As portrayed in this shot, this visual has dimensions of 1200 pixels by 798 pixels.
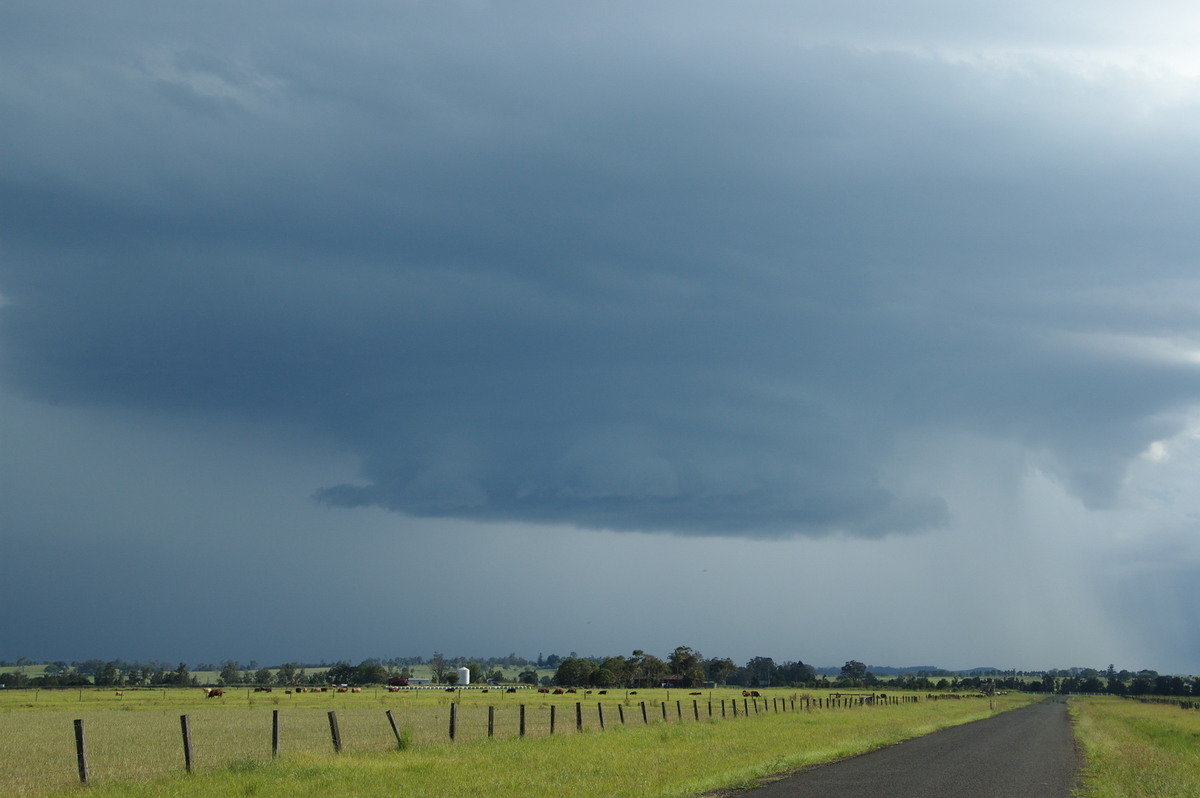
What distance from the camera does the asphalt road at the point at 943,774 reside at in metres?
23.3

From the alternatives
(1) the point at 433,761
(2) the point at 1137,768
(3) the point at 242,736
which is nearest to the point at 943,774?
(2) the point at 1137,768

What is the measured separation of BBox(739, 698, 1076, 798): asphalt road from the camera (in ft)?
76.4

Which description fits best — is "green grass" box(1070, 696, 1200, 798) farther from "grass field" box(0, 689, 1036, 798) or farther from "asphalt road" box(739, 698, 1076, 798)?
"grass field" box(0, 689, 1036, 798)

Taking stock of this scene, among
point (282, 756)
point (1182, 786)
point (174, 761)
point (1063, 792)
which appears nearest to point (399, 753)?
point (282, 756)

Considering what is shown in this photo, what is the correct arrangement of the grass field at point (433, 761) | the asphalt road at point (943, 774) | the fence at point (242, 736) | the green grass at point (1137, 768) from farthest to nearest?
the fence at point (242, 736), the green grass at point (1137, 768), the asphalt road at point (943, 774), the grass field at point (433, 761)

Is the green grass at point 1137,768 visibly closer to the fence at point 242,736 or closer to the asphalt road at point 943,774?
the asphalt road at point 943,774

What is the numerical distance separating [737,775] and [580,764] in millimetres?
4649

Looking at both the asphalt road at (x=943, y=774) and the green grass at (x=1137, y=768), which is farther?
the green grass at (x=1137, y=768)

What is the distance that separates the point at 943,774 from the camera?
28.0m

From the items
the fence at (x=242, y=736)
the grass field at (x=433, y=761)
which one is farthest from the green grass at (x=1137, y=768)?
the fence at (x=242, y=736)

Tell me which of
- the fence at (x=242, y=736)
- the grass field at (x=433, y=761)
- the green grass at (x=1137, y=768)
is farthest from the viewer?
the fence at (x=242, y=736)

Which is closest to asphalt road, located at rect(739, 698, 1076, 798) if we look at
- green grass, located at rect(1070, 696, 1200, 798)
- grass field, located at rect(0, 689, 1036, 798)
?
green grass, located at rect(1070, 696, 1200, 798)

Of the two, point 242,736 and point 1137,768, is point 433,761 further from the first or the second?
point 1137,768

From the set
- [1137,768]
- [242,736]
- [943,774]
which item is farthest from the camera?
[242,736]
